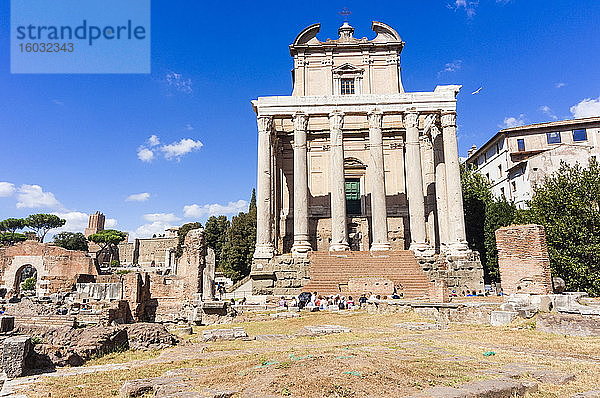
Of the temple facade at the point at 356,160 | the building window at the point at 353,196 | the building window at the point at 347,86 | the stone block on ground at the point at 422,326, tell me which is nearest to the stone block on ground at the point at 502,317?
the stone block on ground at the point at 422,326

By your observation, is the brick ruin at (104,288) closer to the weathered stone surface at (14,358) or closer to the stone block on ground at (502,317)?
the weathered stone surface at (14,358)

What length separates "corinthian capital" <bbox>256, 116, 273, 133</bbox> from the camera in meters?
28.2

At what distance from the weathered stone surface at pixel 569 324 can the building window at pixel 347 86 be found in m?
25.8

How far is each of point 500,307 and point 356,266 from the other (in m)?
10.8

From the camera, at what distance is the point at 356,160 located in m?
33.8

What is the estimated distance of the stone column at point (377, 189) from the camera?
87.0ft

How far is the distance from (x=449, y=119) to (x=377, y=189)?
263 inches

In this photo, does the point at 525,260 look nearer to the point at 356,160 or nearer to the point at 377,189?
the point at 377,189

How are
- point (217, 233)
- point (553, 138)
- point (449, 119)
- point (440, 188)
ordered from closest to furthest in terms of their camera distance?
1. point (449, 119)
2. point (440, 188)
3. point (553, 138)
4. point (217, 233)

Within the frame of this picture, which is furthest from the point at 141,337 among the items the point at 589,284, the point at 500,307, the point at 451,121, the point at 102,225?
the point at 102,225

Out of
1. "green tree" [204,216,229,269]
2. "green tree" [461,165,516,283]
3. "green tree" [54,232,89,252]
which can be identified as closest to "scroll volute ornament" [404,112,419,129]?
"green tree" [461,165,516,283]

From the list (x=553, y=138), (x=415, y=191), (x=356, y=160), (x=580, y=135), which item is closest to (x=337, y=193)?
(x=415, y=191)

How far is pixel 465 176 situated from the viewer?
41.2m

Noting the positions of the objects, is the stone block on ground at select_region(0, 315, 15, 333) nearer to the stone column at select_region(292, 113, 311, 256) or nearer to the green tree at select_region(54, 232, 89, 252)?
the stone column at select_region(292, 113, 311, 256)
